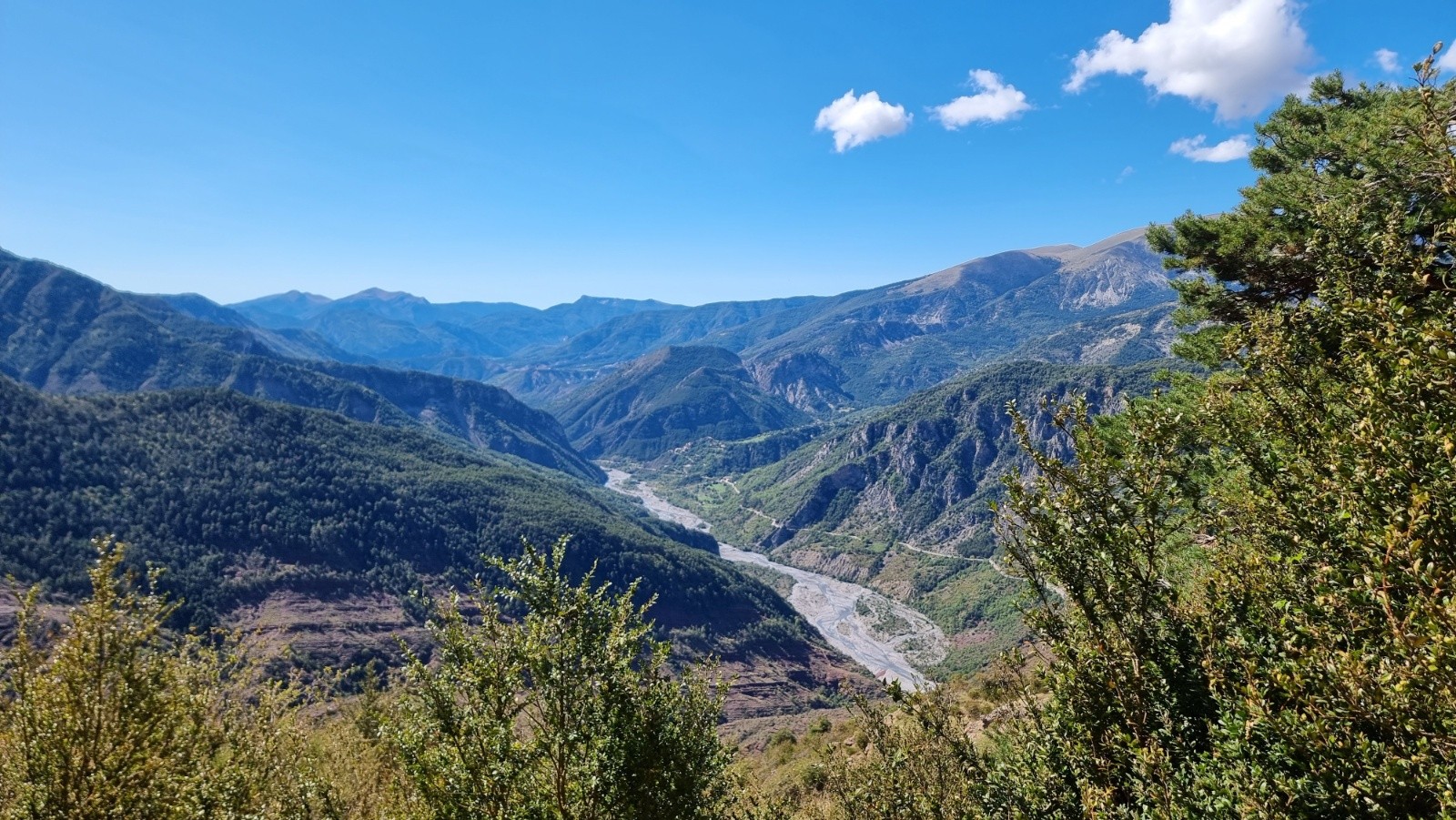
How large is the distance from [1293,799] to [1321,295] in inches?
349

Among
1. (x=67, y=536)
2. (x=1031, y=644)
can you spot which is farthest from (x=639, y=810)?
(x=67, y=536)

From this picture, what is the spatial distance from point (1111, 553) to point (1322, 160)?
114 feet

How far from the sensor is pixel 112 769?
42.5ft

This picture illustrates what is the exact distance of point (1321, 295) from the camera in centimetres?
1163

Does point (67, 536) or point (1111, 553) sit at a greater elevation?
point (1111, 553)

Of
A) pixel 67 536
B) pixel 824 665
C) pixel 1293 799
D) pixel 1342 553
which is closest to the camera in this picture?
pixel 1293 799

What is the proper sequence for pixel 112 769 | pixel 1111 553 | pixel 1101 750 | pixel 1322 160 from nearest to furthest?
pixel 1111 553, pixel 1101 750, pixel 112 769, pixel 1322 160

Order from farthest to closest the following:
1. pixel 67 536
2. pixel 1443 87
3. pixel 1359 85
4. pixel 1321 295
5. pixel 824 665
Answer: pixel 824 665 < pixel 67 536 < pixel 1359 85 < pixel 1443 87 < pixel 1321 295

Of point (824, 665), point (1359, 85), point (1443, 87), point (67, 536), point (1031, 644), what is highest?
point (1359, 85)

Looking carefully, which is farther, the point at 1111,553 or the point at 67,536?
the point at 67,536

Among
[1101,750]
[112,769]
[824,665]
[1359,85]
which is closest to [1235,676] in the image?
[1101,750]

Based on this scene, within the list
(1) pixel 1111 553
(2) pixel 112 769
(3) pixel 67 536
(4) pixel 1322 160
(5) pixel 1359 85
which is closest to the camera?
(1) pixel 1111 553

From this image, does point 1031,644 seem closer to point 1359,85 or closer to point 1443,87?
point 1443,87

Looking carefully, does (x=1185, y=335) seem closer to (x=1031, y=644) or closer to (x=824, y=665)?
(x=1031, y=644)
